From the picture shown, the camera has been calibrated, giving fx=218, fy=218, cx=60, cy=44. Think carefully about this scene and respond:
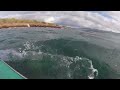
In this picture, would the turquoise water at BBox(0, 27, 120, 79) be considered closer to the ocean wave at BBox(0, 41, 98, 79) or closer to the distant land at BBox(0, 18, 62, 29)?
the ocean wave at BBox(0, 41, 98, 79)

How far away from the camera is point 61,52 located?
4262 mm

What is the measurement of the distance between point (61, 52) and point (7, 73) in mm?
1432

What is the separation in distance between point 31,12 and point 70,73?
1.14 meters

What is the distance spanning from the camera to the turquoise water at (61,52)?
342 centimetres

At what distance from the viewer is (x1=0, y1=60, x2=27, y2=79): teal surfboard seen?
2.93 m

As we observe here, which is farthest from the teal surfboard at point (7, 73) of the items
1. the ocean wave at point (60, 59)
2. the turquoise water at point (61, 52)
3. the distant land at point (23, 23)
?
the distant land at point (23, 23)

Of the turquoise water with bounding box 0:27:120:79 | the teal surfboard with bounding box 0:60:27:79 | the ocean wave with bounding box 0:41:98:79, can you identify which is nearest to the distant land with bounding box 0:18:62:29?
the turquoise water with bounding box 0:27:120:79

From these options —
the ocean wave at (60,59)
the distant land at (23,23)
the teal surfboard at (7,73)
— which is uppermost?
the distant land at (23,23)

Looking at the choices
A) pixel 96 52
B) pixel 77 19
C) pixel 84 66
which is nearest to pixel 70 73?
pixel 84 66

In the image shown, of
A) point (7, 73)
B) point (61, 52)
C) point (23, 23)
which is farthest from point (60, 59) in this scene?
point (7, 73)

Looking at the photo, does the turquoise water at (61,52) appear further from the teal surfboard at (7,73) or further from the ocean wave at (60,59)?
the teal surfboard at (7,73)

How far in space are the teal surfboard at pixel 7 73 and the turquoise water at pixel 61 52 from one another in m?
0.14

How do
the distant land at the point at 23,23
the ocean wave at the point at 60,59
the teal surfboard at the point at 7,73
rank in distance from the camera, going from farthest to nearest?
the distant land at the point at 23,23, the ocean wave at the point at 60,59, the teal surfboard at the point at 7,73
